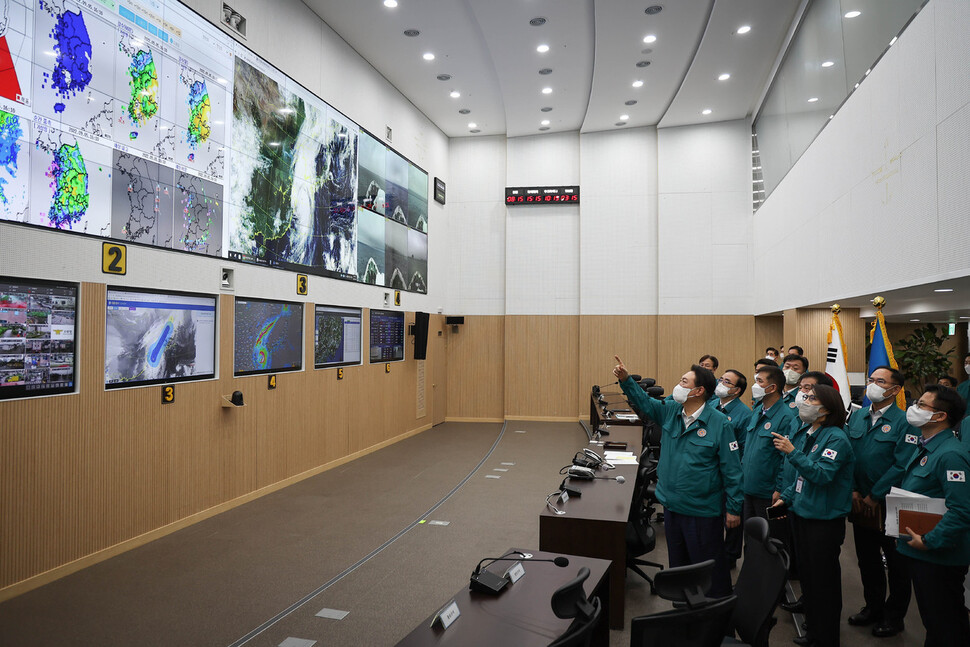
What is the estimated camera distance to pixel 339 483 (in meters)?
7.02

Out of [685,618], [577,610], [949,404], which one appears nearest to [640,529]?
[949,404]

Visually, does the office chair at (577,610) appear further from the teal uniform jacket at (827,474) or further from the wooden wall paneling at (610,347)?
the wooden wall paneling at (610,347)

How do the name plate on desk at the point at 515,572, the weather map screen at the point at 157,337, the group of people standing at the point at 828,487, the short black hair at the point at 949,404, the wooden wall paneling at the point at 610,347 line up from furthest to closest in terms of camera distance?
the wooden wall paneling at the point at 610,347 → the weather map screen at the point at 157,337 → the short black hair at the point at 949,404 → the group of people standing at the point at 828,487 → the name plate on desk at the point at 515,572

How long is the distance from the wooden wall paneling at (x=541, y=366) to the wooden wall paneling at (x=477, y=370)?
0.23 m

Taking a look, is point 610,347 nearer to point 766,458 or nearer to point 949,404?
point 766,458

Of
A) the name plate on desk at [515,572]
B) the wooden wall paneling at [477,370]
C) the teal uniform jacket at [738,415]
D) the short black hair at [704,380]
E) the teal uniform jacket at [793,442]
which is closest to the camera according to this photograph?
the name plate on desk at [515,572]

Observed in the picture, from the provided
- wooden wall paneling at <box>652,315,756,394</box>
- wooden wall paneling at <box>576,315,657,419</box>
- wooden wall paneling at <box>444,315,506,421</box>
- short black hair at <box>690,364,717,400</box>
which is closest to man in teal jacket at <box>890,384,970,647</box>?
short black hair at <box>690,364,717,400</box>

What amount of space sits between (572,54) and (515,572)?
28.5 feet

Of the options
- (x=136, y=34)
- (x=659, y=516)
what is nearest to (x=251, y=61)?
(x=136, y=34)

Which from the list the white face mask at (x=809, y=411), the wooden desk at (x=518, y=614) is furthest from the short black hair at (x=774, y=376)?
the wooden desk at (x=518, y=614)

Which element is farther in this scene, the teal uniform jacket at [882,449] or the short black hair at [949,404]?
the teal uniform jacket at [882,449]

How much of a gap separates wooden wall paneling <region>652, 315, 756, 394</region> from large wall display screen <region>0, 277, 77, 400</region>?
33.0ft

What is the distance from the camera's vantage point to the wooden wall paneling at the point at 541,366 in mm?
12344

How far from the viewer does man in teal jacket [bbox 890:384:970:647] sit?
8.96 feet
